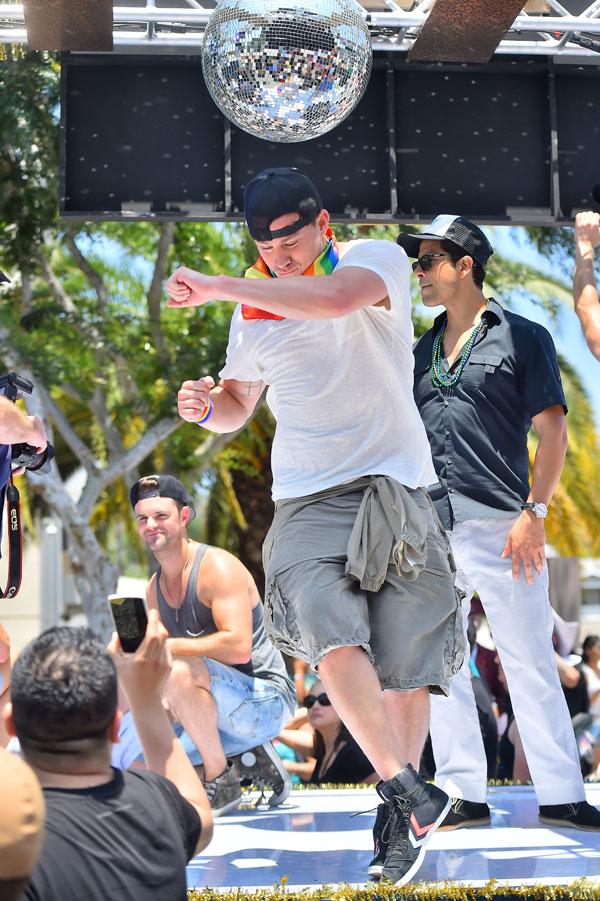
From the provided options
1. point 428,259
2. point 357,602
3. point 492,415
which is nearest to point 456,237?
point 428,259

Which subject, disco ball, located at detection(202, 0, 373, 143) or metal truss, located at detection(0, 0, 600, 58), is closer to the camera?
disco ball, located at detection(202, 0, 373, 143)

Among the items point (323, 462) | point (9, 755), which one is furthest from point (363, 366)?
point (9, 755)

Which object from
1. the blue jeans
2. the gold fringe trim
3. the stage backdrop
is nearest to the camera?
the gold fringe trim

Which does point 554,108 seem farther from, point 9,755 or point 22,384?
point 9,755

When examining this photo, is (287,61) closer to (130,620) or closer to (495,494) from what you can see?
(495,494)

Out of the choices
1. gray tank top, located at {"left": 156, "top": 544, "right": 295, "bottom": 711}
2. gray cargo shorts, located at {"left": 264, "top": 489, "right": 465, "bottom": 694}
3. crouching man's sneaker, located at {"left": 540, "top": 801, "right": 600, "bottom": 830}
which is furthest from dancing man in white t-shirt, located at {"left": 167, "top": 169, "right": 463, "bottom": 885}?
gray tank top, located at {"left": 156, "top": 544, "right": 295, "bottom": 711}

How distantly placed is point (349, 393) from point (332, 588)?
2.00 ft

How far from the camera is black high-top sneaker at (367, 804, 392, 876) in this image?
3.24 meters

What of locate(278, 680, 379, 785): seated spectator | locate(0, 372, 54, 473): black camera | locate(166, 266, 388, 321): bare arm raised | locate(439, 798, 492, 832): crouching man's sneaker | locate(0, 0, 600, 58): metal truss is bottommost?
locate(278, 680, 379, 785): seated spectator

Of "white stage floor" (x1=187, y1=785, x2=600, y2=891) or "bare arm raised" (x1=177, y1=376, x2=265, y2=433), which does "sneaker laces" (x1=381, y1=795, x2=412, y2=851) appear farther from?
"bare arm raised" (x1=177, y1=376, x2=265, y2=433)

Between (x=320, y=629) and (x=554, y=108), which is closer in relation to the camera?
(x=320, y=629)

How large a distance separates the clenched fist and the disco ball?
1299 mm

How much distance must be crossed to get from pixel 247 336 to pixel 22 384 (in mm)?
968

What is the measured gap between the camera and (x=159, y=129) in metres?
6.03
